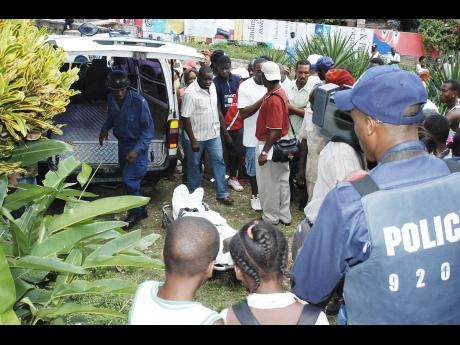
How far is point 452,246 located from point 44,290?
2584mm

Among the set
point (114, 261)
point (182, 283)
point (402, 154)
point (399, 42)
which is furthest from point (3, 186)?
point (399, 42)

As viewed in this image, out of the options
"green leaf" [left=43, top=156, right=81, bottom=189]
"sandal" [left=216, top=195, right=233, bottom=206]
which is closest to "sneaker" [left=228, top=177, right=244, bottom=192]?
"sandal" [left=216, top=195, right=233, bottom=206]

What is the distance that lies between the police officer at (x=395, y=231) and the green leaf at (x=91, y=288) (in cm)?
174

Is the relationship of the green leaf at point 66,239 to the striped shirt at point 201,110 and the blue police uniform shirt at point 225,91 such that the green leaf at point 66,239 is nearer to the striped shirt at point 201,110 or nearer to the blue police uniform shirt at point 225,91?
the striped shirt at point 201,110

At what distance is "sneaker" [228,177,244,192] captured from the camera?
770 cm

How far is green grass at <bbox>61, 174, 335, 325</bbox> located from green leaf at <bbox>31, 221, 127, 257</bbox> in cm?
47

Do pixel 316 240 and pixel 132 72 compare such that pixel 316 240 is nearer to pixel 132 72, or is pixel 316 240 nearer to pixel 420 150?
pixel 420 150

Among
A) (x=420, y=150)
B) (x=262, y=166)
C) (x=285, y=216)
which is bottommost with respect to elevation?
(x=285, y=216)

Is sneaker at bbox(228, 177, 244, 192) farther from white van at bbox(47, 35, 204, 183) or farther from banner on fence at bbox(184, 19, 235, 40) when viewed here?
banner on fence at bbox(184, 19, 235, 40)

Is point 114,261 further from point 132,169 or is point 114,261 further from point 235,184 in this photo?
point 235,184

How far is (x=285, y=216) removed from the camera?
6.50m

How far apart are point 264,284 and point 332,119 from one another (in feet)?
5.30
